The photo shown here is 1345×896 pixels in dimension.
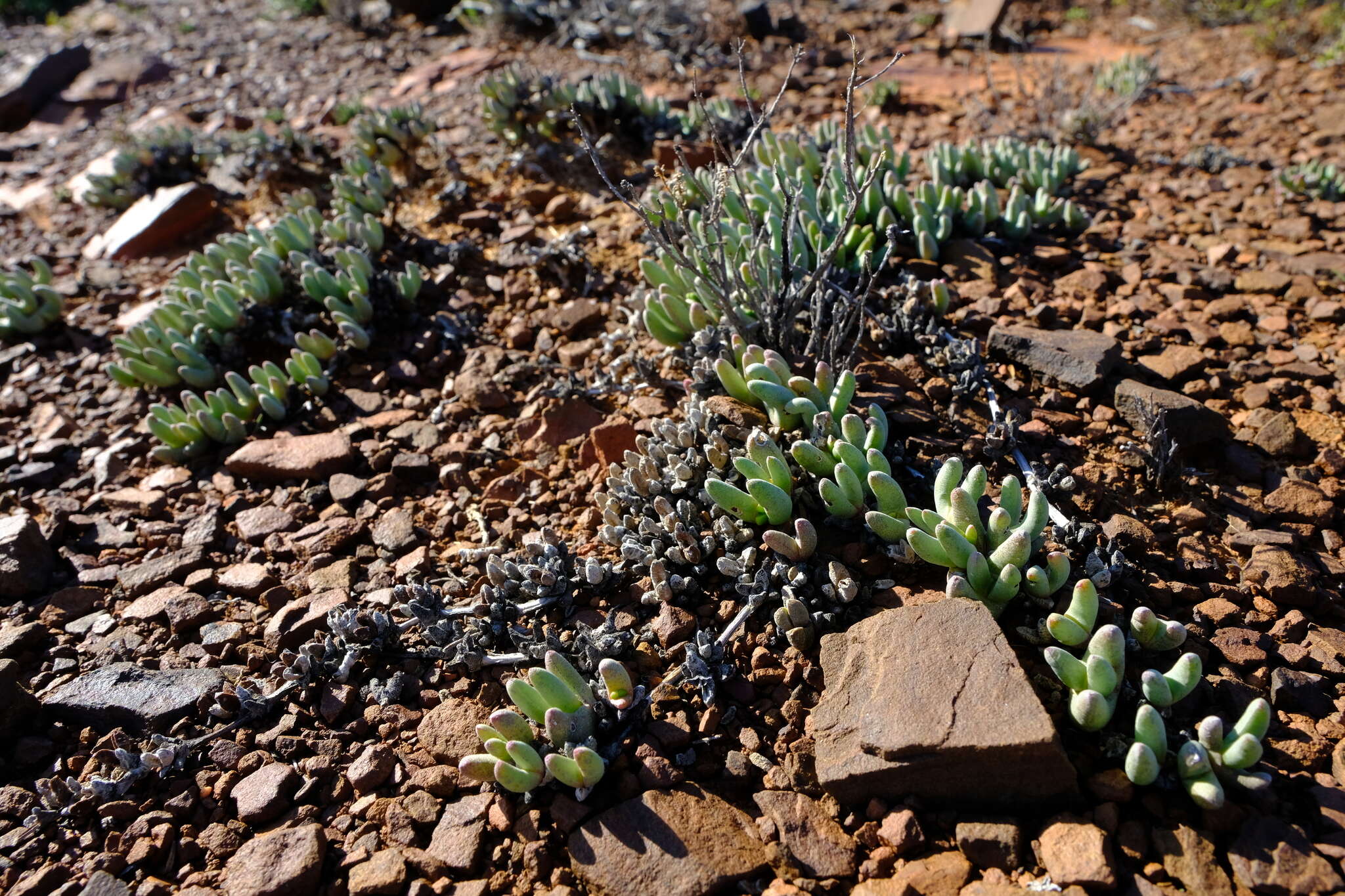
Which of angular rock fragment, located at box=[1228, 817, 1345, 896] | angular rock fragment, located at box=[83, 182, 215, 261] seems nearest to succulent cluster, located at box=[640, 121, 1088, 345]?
angular rock fragment, located at box=[1228, 817, 1345, 896]

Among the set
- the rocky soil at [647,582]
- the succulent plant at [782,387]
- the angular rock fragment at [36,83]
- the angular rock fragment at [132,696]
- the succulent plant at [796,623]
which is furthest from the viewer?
the angular rock fragment at [36,83]

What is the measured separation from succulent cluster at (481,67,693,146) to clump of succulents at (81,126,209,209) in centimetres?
230

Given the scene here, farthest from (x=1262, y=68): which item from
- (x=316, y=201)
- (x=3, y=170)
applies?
(x=3, y=170)

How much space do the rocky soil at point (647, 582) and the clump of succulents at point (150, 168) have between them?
1.85 ft

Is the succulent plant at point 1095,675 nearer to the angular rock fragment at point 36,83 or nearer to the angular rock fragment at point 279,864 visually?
the angular rock fragment at point 279,864

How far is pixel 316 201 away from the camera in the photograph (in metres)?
5.50

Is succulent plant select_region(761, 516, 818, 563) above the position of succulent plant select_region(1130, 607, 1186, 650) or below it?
above

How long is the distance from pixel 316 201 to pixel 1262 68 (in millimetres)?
6045

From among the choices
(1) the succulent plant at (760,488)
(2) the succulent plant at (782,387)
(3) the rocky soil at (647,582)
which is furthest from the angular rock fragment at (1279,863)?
(2) the succulent plant at (782,387)

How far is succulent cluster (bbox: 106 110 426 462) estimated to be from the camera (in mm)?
3824

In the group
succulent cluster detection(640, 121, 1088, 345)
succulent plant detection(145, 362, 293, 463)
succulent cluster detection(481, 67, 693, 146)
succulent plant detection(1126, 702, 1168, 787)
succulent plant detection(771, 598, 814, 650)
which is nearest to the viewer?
succulent plant detection(1126, 702, 1168, 787)

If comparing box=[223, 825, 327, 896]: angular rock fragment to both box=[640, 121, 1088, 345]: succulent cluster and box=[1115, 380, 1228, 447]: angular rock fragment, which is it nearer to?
box=[640, 121, 1088, 345]: succulent cluster

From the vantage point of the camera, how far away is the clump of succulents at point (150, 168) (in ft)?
20.0

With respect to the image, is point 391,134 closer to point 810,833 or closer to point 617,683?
point 617,683
